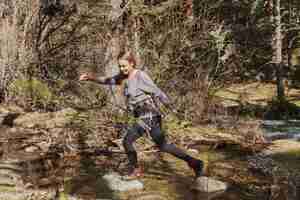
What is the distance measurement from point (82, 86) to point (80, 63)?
4.04 ft

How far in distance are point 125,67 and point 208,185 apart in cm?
184

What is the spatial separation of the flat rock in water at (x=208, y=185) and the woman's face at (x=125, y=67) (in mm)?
1705

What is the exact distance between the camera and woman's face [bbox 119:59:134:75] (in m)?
6.12

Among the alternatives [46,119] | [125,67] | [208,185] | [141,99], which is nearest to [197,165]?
[208,185]

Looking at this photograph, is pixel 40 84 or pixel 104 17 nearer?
pixel 40 84

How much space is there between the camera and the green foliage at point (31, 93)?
1104 cm

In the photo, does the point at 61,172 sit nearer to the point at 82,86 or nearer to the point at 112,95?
the point at 112,95

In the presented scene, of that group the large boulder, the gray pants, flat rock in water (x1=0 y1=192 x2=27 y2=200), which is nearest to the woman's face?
the gray pants

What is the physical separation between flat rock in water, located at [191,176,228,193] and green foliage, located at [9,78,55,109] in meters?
5.33

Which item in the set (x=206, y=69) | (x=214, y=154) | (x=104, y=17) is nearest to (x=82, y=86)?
(x=104, y=17)

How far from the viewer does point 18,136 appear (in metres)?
9.27

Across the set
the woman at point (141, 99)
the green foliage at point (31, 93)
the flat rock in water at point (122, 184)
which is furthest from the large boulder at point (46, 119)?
the woman at point (141, 99)

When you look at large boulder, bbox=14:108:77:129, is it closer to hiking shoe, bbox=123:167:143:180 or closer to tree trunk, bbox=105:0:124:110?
tree trunk, bbox=105:0:124:110

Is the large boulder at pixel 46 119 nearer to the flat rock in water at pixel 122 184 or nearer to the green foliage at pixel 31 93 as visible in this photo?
the green foliage at pixel 31 93
